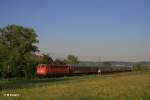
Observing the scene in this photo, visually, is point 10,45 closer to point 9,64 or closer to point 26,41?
point 26,41

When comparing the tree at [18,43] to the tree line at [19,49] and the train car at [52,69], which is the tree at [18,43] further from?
the train car at [52,69]

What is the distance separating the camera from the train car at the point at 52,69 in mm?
65375

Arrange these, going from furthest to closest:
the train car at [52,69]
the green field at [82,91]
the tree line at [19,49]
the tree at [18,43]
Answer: the tree at [18,43] → the tree line at [19,49] → the train car at [52,69] → the green field at [82,91]

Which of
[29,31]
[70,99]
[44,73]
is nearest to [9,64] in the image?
[44,73]

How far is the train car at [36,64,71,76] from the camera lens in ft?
214

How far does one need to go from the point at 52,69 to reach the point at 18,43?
54.9ft

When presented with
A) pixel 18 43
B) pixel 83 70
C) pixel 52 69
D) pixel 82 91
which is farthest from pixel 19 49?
pixel 82 91

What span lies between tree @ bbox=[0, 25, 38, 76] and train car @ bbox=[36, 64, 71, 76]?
5.14 meters

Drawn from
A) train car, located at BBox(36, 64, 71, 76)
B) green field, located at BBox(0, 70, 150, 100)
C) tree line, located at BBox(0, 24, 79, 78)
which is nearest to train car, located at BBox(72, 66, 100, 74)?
train car, located at BBox(36, 64, 71, 76)

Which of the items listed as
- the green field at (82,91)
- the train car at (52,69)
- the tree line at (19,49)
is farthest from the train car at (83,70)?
the green field at (82,91)

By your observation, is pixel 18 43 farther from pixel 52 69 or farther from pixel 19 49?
pixel 52 69

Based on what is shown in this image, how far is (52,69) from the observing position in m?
66.4

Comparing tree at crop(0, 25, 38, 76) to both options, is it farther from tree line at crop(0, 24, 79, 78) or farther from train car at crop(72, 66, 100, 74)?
train car at crop(72, 66, 100, 74)

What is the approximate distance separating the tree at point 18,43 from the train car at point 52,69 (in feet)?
16.8
